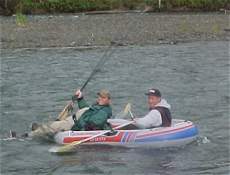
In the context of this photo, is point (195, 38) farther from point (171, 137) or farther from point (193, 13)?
point (171, 137)

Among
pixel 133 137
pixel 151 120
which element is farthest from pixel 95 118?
pixel 151 120

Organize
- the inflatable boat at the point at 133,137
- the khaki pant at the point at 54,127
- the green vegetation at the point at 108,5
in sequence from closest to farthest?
the inflatable boat at the point at 133,137, the khaki pant at the point at 54,127, the green vegetation at the point at 108,5

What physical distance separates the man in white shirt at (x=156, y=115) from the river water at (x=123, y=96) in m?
0.53

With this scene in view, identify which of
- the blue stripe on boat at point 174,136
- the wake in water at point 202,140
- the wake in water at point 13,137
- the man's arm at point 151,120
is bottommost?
the wake in water at point 202,140

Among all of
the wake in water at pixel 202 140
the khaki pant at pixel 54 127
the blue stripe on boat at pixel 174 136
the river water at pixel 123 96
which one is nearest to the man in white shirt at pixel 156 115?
the blue stripe on boat at pixel 174 136

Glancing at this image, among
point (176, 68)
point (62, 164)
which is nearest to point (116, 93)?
point (176, 68)

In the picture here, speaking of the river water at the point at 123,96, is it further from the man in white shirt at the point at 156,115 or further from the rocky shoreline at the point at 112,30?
the rocky shoreline at the point at 112,30

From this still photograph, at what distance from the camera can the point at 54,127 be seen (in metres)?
14.2

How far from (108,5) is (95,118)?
35.1 m

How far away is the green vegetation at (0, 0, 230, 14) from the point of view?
4684 centimetres

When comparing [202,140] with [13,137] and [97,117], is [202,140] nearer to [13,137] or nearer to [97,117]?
[97,117]

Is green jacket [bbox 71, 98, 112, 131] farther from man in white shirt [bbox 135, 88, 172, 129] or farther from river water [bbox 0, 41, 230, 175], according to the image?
man in white shirt [bbox 135, 88, 172, 129]

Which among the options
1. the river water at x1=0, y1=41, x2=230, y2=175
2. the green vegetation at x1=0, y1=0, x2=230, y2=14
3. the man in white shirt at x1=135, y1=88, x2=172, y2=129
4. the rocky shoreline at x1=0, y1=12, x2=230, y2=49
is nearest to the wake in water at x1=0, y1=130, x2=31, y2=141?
the river water at x1=0, y1=41, x2=230, y2=175

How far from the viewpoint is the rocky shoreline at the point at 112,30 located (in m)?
30.9
